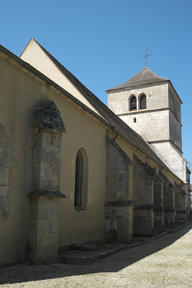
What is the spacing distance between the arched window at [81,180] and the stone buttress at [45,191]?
9.77ft

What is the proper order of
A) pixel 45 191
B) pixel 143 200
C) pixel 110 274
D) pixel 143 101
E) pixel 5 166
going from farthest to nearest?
pixel 143 101 < pixel 143 200 < pixel 45 191 < pixel 5 166 < pixel 110 274

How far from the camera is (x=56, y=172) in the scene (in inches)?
278

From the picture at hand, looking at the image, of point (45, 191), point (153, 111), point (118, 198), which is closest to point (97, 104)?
point (118, 198)

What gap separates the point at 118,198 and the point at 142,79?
19.4 meters

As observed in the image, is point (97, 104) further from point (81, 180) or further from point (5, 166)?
point (5, 166)

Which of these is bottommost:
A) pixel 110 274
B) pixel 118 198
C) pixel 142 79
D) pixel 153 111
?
pixel 110 274

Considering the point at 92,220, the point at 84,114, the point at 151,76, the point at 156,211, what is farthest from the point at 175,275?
the point at 151,76

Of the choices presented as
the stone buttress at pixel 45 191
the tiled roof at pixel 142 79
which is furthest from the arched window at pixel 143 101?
the stone buttress at pixel 45 191

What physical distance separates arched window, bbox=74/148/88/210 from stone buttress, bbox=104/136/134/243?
5.08ft

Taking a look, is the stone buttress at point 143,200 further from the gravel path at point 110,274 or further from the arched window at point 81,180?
the gravel path at point 110,274

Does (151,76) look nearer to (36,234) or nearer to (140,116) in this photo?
(140,116)

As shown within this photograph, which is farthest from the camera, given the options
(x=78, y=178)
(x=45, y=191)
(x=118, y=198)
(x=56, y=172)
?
(x=118, y=198)

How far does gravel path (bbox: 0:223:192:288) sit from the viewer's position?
4863 mm

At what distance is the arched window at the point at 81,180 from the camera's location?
9961 millimetres
